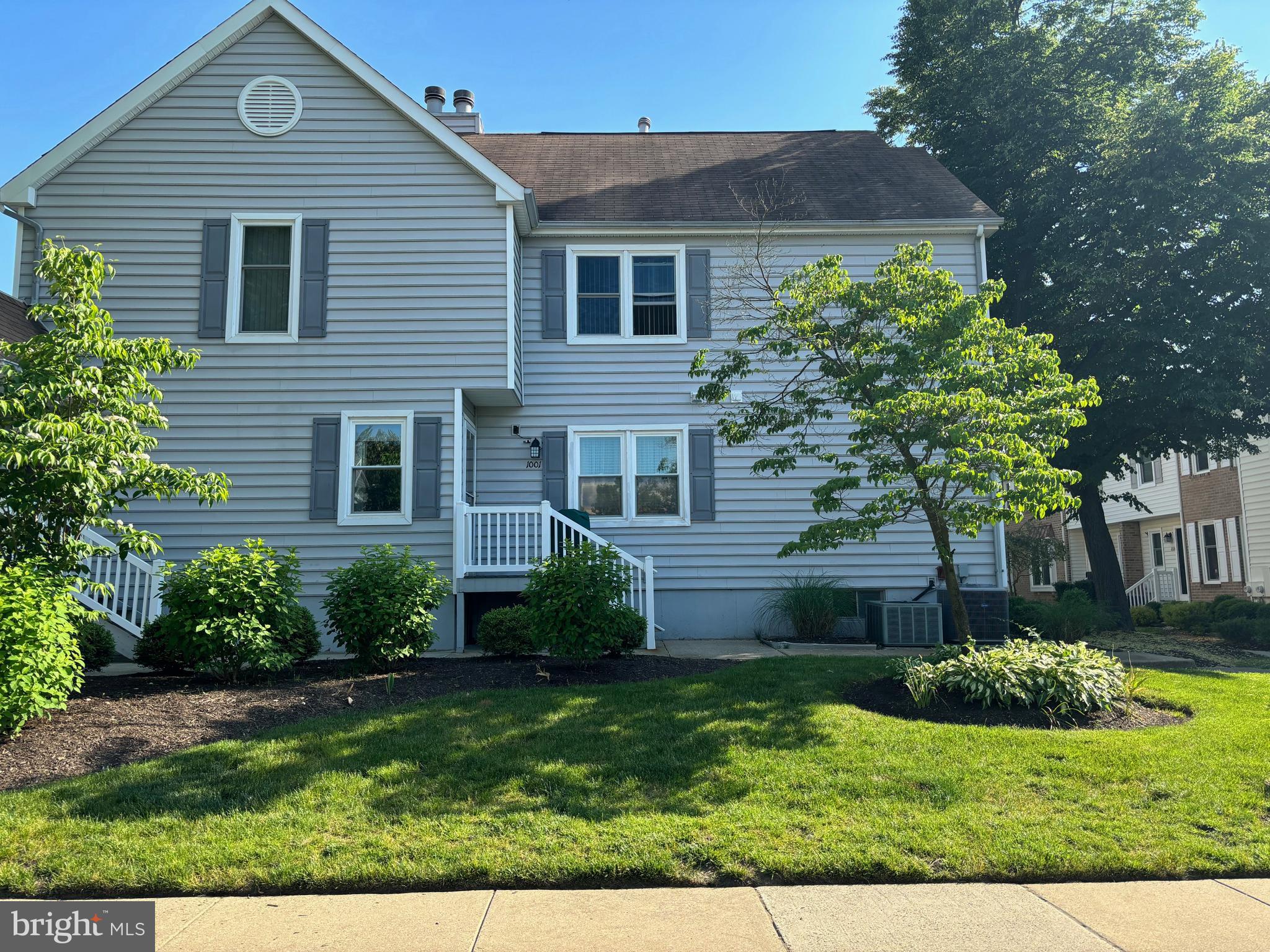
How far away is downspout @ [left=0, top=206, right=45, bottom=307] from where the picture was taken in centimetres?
1163

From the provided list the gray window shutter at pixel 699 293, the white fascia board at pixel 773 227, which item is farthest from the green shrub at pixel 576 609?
the white fascia board at pixel 773 227

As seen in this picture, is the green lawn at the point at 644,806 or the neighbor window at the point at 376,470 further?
the neighbor window at the point at 376,470

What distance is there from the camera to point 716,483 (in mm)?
12891

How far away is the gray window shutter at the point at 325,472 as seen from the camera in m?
11.6

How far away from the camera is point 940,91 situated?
17812 mm

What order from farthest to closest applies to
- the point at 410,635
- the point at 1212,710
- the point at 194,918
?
the point at 410,635 < the point at 1212,710 < the point at 194,918

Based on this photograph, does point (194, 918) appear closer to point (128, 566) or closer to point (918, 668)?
point (918, 668)

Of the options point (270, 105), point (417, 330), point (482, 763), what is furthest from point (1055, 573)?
point (482, 763)

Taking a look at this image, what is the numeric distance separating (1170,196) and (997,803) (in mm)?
13631

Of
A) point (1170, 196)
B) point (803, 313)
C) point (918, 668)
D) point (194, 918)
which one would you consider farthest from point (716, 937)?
A: point (1170, 196)

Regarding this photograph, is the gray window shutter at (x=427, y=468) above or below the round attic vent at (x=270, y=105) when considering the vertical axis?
below

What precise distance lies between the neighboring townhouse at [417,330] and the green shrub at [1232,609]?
6332 mm

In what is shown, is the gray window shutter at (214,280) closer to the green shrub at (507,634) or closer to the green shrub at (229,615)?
the green shrub at (229,615)

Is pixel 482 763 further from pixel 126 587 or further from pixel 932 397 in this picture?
pixel 126 587
